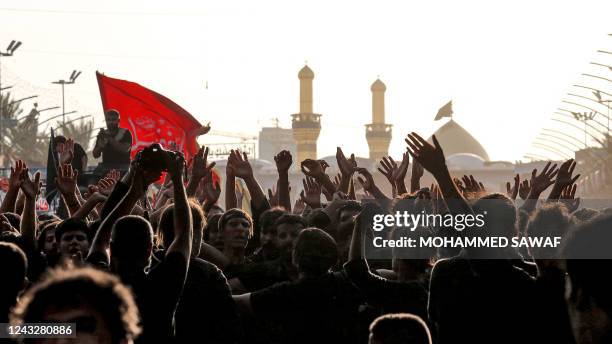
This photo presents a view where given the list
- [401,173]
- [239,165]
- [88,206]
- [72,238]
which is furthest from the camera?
[401,173]

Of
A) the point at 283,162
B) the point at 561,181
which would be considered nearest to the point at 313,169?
the point at 283,162

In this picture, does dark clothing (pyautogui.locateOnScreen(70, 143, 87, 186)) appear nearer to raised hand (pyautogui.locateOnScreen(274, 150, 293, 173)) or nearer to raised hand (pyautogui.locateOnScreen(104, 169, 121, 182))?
raised hand (pyautogui.locateOnScreen(104, 169, 121, 182))

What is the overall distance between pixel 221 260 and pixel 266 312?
112cm

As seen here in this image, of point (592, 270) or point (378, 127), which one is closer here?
point (592, 270)

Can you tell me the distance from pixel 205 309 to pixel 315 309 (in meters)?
0.56

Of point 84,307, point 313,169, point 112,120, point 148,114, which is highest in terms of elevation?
point 148,114

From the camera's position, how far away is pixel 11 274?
4.95 metres

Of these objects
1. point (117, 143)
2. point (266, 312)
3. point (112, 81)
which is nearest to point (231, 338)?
point (266, 312)

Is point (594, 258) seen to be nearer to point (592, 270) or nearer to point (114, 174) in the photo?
point (592, 270)

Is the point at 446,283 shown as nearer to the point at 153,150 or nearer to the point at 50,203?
the point at 153,150

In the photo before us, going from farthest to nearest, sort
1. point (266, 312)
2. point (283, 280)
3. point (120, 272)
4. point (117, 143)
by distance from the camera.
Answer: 1. point (117, 143)
2. point (283, 280)
3. point (266, 312)
4. point (120, 272)

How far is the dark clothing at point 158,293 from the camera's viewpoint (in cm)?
547

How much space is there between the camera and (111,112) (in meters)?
13.8

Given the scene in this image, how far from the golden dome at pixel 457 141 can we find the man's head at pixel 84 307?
130 m
